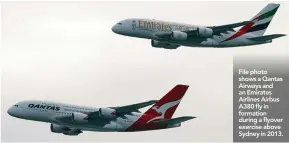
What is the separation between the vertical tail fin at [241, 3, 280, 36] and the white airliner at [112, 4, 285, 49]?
30.0 inches

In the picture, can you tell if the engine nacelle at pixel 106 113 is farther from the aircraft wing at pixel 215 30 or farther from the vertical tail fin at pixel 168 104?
the aircraft wing at pixel 215 30

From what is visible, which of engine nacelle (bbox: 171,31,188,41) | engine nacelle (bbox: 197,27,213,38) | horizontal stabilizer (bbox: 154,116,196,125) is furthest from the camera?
engine nacelle (bbox: 197,27,213,38)

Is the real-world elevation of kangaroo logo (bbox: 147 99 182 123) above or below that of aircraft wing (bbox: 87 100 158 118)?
above

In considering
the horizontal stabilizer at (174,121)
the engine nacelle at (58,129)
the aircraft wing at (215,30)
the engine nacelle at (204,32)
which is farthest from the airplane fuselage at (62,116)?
the engine nacelle at (204,32)

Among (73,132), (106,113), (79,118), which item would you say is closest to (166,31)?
(106,113)

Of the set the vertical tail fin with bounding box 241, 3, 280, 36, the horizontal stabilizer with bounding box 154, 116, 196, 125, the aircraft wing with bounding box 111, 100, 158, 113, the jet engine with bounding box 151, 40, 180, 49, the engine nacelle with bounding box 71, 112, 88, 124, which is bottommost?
the horizontal stabilizer with bounding box 154, 116, 196, 125

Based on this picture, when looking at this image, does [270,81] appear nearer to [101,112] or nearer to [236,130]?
[236,130]

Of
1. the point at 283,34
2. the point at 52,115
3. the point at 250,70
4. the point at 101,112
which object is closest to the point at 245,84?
the point at 250,70

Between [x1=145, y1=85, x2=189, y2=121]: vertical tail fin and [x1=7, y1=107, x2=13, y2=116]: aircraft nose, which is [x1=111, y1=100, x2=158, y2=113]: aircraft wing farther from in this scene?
[x1=7, y1=107, x2=13, y2=116]: aircraft nose

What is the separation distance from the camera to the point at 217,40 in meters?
63.0

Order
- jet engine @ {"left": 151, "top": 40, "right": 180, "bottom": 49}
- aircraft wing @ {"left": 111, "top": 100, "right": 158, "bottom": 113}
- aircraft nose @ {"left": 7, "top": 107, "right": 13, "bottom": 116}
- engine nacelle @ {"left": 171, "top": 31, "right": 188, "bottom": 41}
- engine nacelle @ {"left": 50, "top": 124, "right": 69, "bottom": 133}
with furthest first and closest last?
jet engine @ {"left": 151, "top": 40, "right": 180, "bottom": 49} < engine nacelle @ {"left": 50, "top": 124, "right": 69, "bottom": 133} < engine nacelle @ {"left": 171, "top": 31, "right": 188, "bottom": 41} < aircraft nose @ {"left": 7, "top": 107, "right": 13, "bottom": 116} < aircraft wing @ {"left": 111, "top": 100, "right": 158, "bottom": 113}

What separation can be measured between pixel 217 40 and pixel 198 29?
2317mm

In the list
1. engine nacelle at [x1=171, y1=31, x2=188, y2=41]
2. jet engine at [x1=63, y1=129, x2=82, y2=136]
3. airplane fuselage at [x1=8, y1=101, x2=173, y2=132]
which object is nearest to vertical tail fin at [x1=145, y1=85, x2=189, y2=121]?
airplane fuselage at [x1=8, y1=101, x2=173, y2=132]

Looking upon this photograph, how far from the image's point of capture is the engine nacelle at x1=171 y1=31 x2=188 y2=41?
60844 mm
